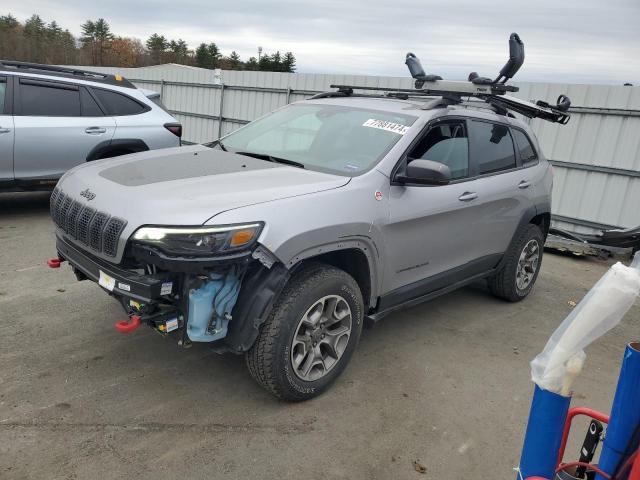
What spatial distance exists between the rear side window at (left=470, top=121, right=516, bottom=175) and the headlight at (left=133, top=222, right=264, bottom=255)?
251 cm

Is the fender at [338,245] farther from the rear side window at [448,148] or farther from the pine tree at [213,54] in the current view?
the pine tree at [213,54]

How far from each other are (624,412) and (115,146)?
268 inches

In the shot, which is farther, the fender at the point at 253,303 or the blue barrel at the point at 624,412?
the fender at the point at 253,303

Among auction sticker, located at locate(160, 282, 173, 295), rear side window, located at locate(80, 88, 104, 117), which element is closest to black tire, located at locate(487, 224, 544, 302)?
auction sticker, located at locate(160, 282, 173, 295)

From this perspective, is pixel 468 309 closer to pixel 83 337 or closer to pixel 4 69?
pixel 83 337

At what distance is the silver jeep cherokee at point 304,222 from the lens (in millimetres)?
2779

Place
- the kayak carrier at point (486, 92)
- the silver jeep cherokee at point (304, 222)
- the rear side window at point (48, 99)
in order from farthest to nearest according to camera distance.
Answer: the rear side window at point (48, 99), the kayak carrier at point (486, 92), the silver jeep cherokee at point (304, 222)

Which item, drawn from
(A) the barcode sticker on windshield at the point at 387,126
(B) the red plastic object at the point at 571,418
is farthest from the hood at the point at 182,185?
(B) the red plastic object at the point at 571,418

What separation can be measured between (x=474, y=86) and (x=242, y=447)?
3372 mm

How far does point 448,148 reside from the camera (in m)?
4.16

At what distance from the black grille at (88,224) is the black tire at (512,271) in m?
3.55

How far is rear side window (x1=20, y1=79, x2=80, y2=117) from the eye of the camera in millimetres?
6605

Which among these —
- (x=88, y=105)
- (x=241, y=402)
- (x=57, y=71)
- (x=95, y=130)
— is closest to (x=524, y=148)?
(x=241, y=402)

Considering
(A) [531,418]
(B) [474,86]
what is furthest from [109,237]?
(B) [474,86]
